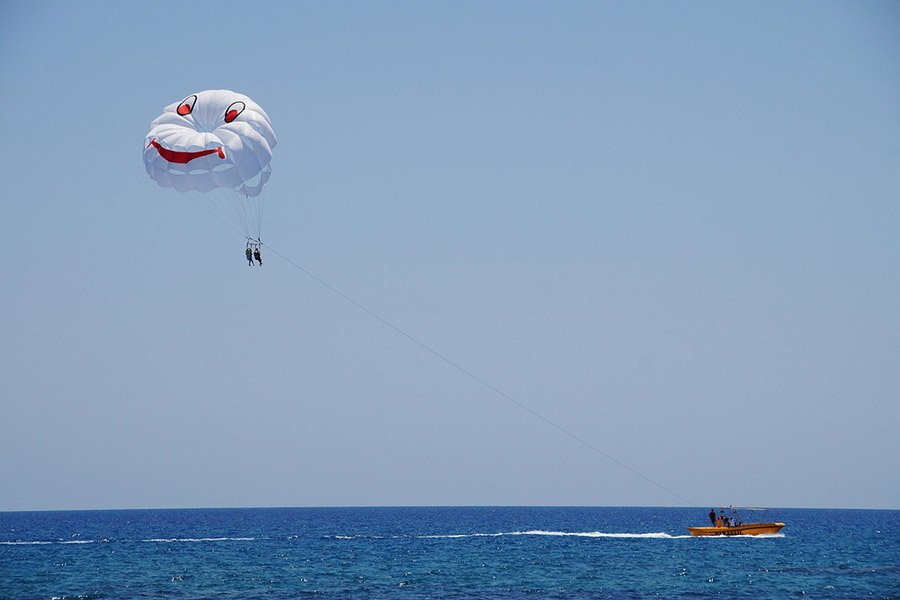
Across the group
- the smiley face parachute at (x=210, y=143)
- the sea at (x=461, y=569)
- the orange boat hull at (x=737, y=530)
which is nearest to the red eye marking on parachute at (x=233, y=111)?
the smiley face parachute at (x=210, y=143)

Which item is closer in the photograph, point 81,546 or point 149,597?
point 149,597

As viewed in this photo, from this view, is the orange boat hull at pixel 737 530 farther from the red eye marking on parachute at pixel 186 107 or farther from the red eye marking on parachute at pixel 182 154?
the red eye marking on parachute at pixel 186 107

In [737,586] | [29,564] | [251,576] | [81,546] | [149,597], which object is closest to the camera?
[149,597]

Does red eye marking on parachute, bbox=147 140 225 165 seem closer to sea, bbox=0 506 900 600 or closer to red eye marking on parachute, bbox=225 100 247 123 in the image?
red eye marking on parachute, bbox=225 100 247 123

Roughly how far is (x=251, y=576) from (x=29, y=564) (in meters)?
18.9

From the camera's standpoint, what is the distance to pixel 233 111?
110 feet

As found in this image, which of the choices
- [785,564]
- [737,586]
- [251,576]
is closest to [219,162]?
[251,576]

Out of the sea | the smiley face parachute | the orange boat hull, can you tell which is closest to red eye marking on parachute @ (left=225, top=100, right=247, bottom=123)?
the smiley face parachute

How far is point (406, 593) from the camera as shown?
39.7 meters

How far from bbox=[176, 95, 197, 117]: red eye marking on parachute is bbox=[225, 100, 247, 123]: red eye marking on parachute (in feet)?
4.47

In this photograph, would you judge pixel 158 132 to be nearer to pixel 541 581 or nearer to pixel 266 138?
pixel 266 138

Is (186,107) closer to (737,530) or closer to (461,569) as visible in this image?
(461,569)

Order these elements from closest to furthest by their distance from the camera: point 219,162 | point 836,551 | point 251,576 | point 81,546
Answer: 1. point 219,162
2. point 251,576
3. point 836,551
4. point 81,546

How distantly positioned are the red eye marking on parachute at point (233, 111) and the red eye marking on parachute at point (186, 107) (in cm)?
136
